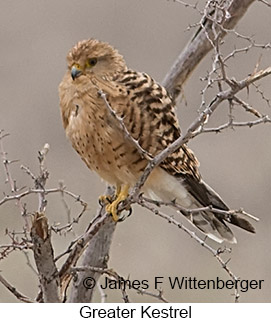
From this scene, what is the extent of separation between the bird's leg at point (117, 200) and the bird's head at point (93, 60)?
0.38 metres

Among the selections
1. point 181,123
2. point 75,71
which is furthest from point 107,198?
point 181,123

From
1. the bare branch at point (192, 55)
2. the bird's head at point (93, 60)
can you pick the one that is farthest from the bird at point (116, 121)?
the bare branch at point (192, 55)

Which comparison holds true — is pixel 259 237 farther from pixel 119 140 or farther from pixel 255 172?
pixel 119 140

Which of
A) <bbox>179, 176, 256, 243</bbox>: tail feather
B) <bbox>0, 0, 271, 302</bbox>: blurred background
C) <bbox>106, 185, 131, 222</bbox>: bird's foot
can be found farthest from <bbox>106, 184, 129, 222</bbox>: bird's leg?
<bbox>0, 0, 271, 302</bbox>: blurred background

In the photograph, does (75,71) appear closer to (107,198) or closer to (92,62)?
(92,62)

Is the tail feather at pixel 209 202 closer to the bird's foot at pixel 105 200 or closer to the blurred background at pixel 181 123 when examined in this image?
the bird's foot at pixel 105 200

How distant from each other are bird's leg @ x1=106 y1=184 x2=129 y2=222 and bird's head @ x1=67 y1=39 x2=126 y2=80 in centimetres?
38

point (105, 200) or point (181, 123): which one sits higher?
point (181, 123)

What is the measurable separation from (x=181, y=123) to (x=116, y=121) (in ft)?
9.63

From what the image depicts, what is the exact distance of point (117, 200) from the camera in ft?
8.11

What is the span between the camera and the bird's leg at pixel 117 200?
234cm

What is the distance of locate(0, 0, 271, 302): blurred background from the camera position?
16.0ft

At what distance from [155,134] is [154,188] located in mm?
273
